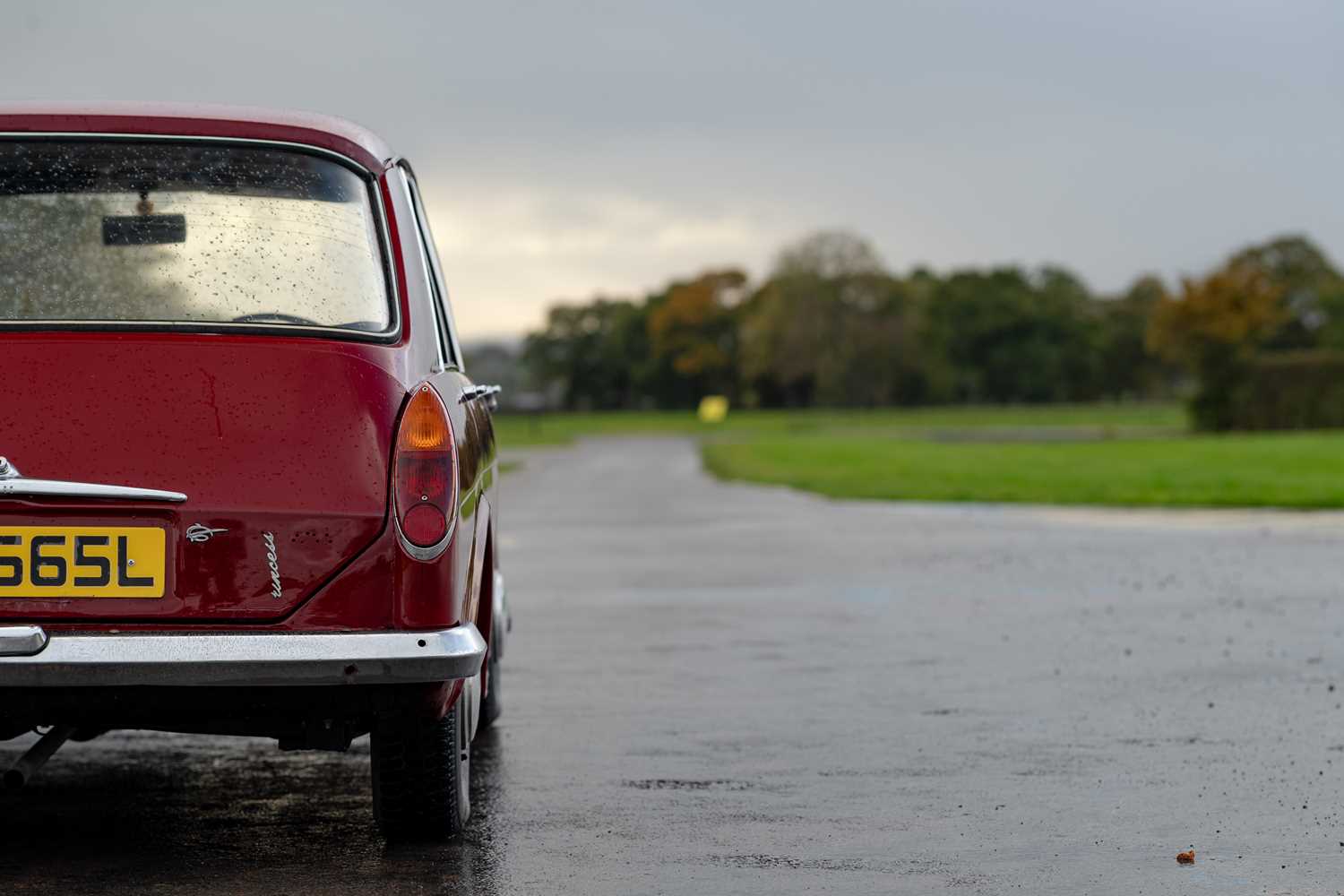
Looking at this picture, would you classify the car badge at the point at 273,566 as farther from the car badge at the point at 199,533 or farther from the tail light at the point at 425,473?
the tail light at the point at 425,473

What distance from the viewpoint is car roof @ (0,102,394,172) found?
504 cm

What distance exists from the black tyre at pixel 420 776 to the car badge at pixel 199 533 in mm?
721

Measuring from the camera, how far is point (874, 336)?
11131 cm

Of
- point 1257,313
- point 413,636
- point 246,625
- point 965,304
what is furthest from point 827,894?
point 965,304

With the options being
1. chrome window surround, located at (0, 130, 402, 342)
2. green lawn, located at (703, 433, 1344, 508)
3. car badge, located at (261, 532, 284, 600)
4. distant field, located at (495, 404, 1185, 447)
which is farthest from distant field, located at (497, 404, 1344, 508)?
car badge, located at (261, 532, 284, 600)

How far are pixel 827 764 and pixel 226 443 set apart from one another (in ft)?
9.31

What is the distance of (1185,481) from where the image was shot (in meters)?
26.6

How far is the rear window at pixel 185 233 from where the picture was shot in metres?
5.03

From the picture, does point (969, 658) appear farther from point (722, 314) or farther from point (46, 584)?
point (722, 314)

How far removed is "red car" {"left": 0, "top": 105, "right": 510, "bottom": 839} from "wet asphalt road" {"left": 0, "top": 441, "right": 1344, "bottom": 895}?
543mm

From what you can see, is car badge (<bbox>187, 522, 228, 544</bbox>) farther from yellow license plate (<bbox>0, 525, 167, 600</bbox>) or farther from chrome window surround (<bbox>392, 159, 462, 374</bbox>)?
chrome window surround (<bbox>392, 159, 462, 374</bbox>)

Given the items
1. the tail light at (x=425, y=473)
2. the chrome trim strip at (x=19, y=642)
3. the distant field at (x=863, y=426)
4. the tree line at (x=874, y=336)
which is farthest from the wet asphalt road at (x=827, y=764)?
the tree line at (x=874, y=336)

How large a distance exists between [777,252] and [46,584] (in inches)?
4337

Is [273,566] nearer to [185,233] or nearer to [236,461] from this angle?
[236,461]
